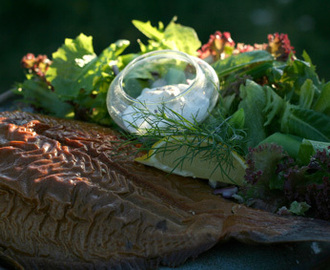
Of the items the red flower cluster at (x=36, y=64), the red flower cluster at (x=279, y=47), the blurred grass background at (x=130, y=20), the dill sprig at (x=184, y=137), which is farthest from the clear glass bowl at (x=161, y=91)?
the blurred grass background at (x=130, y=20)

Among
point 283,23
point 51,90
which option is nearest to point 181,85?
point 51,90

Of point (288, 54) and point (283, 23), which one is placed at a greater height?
point (288, 54)

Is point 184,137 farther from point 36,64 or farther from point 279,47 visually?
point 36,64

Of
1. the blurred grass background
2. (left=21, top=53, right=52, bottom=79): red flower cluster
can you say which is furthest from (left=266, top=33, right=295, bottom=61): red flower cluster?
the blurred grass background

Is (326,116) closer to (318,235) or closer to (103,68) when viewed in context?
(318,235)

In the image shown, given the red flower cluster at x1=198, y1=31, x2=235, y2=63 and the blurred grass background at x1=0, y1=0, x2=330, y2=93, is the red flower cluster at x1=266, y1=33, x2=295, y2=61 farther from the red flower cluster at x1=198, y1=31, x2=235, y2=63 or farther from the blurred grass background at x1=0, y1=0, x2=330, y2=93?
the blurred grass background at x1=0, y1=0, x2=330, y2=93

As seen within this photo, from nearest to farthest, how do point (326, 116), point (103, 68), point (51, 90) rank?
1. point (326, 116)
2. point (103, 68)
3. point (51, 90)

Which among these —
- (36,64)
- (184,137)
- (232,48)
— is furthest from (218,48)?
(36,64)
